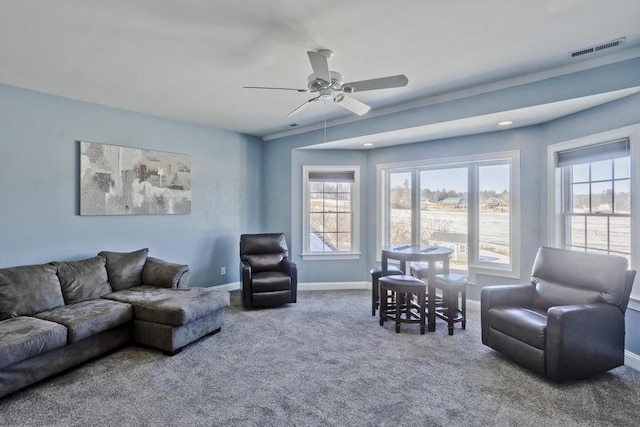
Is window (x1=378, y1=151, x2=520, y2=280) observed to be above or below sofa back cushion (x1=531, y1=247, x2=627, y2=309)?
above

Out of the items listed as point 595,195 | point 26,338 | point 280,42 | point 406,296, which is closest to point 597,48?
point 595,195

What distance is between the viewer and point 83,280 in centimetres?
343

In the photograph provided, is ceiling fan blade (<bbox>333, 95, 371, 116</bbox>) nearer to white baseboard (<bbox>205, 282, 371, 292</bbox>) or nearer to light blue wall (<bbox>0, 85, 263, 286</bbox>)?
light blue wall (<bbox>0, 85, 263, 286</bbox>)

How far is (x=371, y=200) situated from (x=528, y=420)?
3771 millimetres

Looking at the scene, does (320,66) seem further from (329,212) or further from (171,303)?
(329,212)

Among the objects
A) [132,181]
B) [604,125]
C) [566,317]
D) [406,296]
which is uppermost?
[604,125]

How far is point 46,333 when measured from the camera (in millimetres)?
2518

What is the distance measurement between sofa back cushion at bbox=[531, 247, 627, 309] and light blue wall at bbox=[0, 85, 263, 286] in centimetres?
436

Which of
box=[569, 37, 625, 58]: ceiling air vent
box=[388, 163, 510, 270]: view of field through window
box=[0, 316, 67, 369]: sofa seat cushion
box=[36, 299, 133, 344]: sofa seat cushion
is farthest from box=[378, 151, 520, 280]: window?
box=[0, 316, 67, 369]: sofa seat cushion

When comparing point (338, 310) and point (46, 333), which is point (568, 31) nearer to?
point (338, 310)

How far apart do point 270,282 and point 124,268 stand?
5.87 ft

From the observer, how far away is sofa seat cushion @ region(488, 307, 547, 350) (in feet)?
8.57

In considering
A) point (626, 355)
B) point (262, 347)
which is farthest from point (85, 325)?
point (626, 355)

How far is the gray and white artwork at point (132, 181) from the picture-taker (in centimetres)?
393
